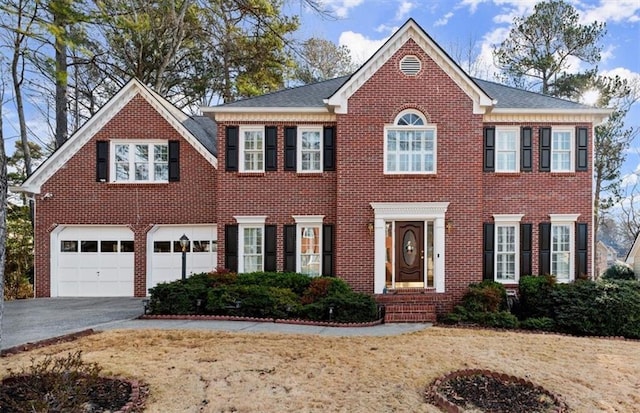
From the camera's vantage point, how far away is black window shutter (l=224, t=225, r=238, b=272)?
12227 mm

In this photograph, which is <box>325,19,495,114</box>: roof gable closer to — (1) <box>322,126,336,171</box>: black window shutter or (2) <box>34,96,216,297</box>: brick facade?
(1) <box>322,126,336,171</box>: black window shutter

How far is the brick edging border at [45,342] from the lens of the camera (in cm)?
691

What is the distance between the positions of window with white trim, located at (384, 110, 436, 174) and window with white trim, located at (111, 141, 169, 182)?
793 cm

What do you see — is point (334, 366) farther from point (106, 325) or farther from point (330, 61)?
point (330, 61)

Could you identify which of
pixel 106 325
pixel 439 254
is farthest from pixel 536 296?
pixel 106 325

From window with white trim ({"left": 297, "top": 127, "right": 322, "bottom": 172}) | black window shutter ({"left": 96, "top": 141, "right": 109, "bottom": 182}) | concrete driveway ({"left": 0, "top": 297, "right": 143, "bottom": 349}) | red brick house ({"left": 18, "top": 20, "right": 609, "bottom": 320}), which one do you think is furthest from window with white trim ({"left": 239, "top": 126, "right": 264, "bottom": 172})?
concrete driveway ({"left": 0, "top": 297, "right": 143, "bottom": 349})

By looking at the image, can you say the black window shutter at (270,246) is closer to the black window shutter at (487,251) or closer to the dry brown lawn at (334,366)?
the dry brown lawn at (334,366)

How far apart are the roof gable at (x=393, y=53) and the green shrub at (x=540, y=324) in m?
6.12

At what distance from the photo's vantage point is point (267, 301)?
1004 centimetres

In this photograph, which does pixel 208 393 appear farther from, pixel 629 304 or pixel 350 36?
pixel 350 36

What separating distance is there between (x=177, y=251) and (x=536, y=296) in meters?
11.8

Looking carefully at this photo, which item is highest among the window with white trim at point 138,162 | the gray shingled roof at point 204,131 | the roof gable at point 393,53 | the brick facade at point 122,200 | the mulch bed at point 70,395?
the roof gable at point 393,53

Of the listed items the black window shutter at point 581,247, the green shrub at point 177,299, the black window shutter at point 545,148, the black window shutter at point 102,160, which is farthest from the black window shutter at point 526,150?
the black window shutter at point 102,160

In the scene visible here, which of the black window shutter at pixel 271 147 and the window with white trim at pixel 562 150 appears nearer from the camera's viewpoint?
the window with white trim at pixel 562 150
